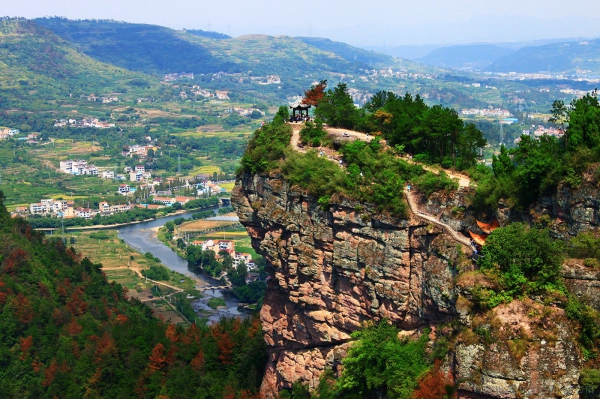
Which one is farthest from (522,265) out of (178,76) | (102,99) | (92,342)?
(178,76)

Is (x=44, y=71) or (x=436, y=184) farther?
(x=44, y=71)

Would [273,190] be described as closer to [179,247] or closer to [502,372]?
[502,372]

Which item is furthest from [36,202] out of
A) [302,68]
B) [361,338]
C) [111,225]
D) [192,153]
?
[302,68]

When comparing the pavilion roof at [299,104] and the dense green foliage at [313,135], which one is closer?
the dense green foliage at [313,135]

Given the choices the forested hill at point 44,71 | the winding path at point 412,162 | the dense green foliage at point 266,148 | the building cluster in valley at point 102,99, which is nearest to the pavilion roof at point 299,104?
the winding path at point 412,162

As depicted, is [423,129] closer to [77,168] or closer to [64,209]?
[64,209]

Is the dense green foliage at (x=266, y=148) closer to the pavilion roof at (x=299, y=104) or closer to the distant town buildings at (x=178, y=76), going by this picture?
the pavilion roof at (x=299, y=104)
